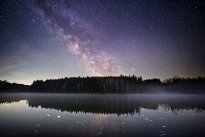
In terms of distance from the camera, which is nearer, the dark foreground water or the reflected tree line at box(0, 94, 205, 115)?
the dark foreground water

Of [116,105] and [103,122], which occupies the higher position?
[116,105]

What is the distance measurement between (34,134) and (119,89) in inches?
6905

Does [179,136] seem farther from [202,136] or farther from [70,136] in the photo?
[70,136]

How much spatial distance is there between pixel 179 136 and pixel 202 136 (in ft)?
6.42

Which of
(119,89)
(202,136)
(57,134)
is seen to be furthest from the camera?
(119,89)

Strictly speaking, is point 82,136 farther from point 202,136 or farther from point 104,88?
point 104,88

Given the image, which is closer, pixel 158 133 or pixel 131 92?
pixel 158 133

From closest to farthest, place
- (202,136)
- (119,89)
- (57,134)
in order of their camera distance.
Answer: (202,136) < (57,134) < (119,89)

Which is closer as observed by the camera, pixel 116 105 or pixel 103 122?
pixel 103 122

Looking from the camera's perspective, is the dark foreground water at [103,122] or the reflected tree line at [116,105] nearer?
the dark foreground water at [103,122]

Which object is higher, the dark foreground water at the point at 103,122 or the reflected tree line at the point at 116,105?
the reflected tree line at the point at 116,105

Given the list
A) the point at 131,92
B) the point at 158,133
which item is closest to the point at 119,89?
the point at 131,92

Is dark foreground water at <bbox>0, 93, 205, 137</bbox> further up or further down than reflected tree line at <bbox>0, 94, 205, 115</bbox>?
further down

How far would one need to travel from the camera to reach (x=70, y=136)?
20688 millimetres
